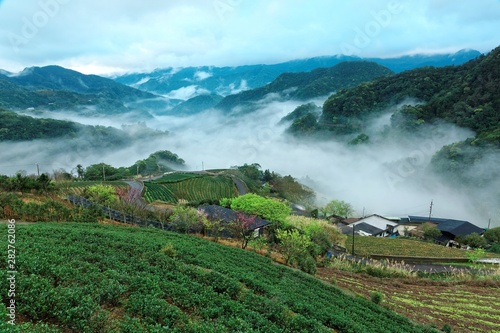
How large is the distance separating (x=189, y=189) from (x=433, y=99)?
385ft

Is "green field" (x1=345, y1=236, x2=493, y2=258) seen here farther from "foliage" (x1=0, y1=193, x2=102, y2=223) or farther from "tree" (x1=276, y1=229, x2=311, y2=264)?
"foliage" (x1=0, y1=193, x2=102, y2=223)

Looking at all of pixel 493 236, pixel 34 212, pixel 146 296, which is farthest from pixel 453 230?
pixel 34 212

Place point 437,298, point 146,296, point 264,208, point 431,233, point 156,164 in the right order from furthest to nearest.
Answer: point 156,164, point 431,233, point 264,208, point 437,298, point 146,296

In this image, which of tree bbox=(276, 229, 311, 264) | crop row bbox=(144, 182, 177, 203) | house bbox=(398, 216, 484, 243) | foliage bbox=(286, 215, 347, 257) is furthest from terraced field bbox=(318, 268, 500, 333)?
crop row bbox=(144, 182, 177, 203)

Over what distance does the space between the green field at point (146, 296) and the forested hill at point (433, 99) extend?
362 ft

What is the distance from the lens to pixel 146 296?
1095 cm

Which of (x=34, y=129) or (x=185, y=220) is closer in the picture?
(x=185, y=220)

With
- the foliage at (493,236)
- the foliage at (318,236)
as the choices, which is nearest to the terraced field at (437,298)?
the foliage at (318,236)

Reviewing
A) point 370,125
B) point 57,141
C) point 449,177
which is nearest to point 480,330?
point 449,177

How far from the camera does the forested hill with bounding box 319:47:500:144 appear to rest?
380 feet

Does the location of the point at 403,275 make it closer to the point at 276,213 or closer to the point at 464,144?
the point at 276,213

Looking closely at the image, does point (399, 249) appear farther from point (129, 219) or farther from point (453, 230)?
point (129, 219)

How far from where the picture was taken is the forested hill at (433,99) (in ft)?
380

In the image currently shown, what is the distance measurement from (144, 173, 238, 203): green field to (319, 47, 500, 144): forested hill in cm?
8455
